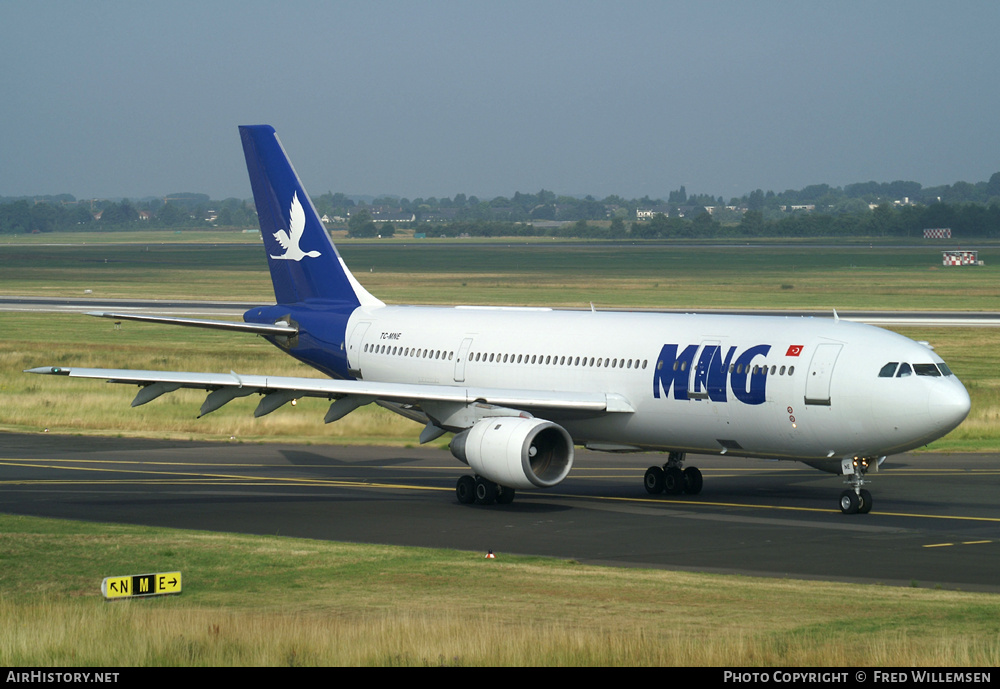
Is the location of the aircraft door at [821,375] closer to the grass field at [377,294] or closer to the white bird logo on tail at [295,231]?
the grass field at [377,294]

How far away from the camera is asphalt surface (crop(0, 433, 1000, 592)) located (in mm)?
26406

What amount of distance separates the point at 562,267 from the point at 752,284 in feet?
148

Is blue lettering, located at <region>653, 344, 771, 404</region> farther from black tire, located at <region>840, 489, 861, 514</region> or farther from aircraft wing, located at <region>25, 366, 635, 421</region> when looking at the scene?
black tire, located at <region>840, 489, 861, 514</region>

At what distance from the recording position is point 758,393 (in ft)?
104

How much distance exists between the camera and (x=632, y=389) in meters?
34.3

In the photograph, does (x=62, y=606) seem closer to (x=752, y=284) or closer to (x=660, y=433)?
(x=660, y=433)

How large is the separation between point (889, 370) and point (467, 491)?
11.0 m

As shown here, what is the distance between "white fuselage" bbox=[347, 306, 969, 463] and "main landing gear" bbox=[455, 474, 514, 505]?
2.63 m

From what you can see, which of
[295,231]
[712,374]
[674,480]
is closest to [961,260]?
[295,231]

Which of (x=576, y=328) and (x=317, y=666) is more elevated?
(x=576, y=328)

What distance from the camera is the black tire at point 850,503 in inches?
1242

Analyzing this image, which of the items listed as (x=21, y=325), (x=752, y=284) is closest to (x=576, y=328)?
(x=21, y=325)

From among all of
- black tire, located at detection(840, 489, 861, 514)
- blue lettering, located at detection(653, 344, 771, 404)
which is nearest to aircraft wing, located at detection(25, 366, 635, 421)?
blue lettering, located at detection(653, 344, 771, 404)

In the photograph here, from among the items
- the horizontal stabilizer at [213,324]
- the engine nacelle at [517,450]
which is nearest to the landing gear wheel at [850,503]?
the engine nacelle at [517,450]
